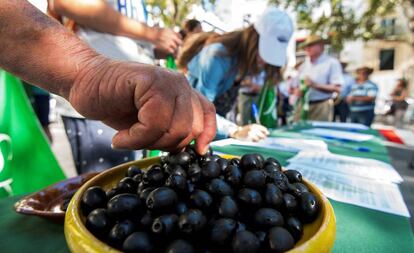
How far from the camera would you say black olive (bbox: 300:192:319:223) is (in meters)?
0.47

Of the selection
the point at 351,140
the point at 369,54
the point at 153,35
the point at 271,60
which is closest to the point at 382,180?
the point at 351,140

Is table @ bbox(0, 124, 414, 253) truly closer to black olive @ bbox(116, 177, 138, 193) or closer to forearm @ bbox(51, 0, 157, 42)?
black olive @ bbox(116, 177, 138, 193)

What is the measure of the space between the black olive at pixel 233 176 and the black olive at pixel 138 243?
7.1 inches

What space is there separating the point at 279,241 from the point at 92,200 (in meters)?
0.30

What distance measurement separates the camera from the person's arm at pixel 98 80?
1.50 ft

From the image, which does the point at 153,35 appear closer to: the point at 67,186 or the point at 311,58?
the point at 67,186

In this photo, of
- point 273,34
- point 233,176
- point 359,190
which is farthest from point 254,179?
point 273,34

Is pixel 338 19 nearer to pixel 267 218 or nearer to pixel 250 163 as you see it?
pixel 250 163

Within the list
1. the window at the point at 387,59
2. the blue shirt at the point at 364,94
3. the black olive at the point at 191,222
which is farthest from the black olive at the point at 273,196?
the window at the point at 387,59

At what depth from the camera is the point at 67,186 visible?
2.34 ft

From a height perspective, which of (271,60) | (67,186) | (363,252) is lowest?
(363,252)

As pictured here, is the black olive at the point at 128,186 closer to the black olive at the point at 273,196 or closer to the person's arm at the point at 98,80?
the person's arm at the point at 98,80

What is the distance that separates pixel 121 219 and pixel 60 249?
0.23 meters

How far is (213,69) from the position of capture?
1.58 metres
